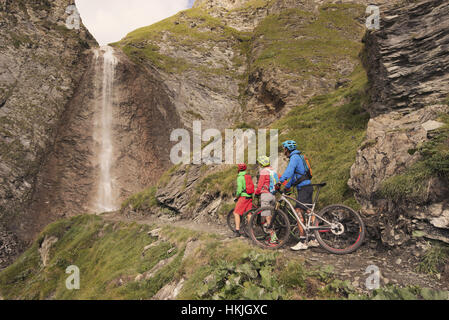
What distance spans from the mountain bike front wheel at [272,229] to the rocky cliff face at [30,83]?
27622mm

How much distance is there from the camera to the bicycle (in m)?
5.14

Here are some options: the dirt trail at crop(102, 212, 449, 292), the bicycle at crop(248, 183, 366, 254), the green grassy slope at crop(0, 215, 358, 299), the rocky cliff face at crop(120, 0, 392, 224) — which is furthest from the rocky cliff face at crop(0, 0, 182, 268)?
the dirt trail at crop(102, 212, 449, 292)

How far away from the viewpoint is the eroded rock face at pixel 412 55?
801 cm

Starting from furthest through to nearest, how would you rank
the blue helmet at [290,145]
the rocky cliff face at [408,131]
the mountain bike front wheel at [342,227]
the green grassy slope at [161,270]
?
the blue helmet at [290,145] < the mountain bike front wheel at [342,227] < the rocky cliff face at [408,131] < the green grassy slope at [161,270]

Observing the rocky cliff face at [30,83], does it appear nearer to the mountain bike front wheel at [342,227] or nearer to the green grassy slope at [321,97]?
the green grassy slope at [321,97]

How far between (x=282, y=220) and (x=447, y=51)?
8.25m

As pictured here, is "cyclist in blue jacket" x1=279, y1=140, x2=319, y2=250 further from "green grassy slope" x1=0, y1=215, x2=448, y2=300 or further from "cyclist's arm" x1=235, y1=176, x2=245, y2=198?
"cyclist's arm" x1=235, y1=176, x2=245, y2=198

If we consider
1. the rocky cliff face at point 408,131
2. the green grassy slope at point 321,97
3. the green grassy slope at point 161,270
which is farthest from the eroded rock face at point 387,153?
the green grassy slope at point 161,270

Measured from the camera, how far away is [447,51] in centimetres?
789

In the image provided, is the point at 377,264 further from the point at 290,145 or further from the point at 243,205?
the point at 243,205

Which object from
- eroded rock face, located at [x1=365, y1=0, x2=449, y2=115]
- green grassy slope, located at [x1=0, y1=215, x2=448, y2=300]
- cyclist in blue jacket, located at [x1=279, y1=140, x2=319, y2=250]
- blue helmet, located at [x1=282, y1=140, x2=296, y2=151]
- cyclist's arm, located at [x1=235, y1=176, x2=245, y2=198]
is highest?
eroded rock face, located at [x1=365, y1=0, x2=449, y2=115]

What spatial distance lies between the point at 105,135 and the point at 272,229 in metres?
32.5

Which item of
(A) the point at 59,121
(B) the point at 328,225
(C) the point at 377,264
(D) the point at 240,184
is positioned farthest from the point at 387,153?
(A) the point at 59,121

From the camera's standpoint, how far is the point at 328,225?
5.34 meters
